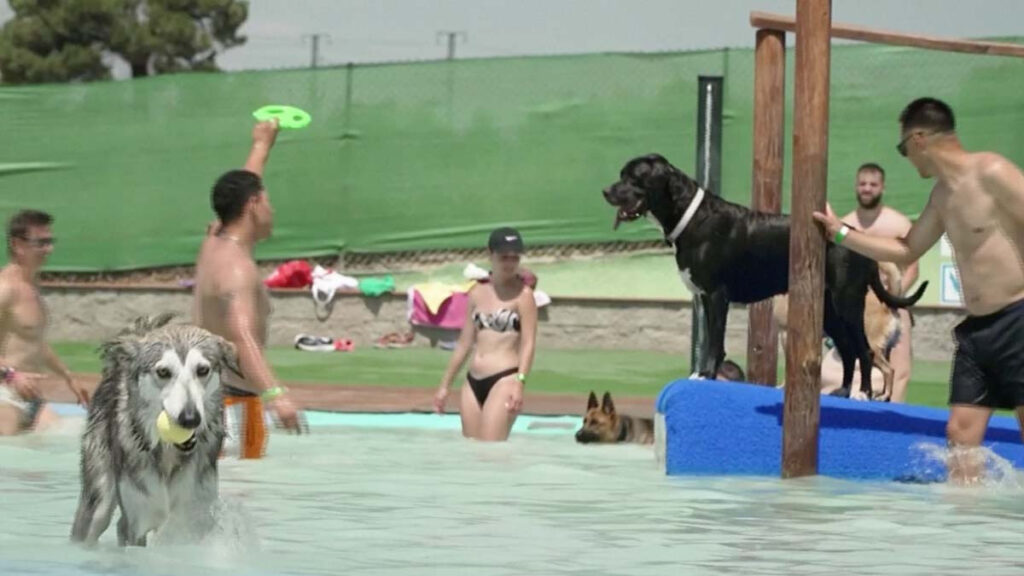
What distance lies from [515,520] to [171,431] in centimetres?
237

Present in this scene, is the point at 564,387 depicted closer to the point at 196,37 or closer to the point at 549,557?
the point at 549,557

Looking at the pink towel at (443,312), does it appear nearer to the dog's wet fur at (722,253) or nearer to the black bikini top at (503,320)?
the black bikini top at (503,320)

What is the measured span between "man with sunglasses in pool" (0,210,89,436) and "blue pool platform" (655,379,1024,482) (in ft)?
12.1

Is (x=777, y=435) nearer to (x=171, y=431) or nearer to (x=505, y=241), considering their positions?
(x=505, y=241)

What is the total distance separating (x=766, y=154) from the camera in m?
11.1

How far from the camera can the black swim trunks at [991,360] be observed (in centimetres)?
907

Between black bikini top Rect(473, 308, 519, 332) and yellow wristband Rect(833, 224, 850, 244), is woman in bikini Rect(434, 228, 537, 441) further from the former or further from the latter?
yellow wristband Rect(833, 224, 850, 244)

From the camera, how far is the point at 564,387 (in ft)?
52.3

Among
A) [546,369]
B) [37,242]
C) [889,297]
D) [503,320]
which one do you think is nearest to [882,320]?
[889,297]

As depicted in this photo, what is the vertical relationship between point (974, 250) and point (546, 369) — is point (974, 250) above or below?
above

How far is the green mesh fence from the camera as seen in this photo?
20.0m

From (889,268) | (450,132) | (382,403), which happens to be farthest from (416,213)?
(889,268)

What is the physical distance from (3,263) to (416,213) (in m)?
4.52

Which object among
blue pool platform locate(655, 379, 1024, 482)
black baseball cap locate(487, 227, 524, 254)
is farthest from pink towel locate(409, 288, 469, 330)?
blue pool platform locate(655, 379, 1024, 482)
